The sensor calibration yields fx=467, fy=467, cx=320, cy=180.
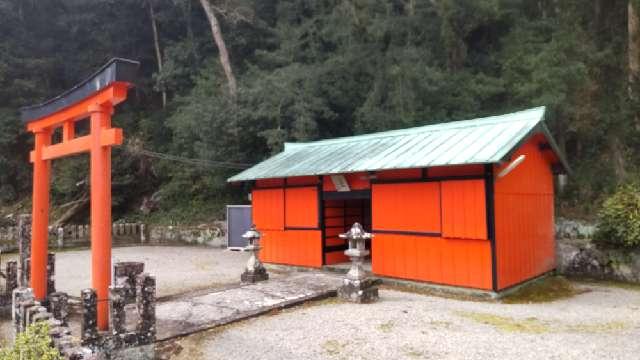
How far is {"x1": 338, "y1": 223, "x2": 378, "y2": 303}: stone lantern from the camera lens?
28.5 ft

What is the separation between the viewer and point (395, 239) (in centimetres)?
1048

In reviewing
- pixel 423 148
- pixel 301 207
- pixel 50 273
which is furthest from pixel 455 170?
pixel 50 273

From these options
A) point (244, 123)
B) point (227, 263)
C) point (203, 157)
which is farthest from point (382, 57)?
point (227, 263)

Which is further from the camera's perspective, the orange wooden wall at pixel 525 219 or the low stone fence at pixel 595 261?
the low stone fence at pixel 595 261

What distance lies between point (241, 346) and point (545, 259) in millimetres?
8459

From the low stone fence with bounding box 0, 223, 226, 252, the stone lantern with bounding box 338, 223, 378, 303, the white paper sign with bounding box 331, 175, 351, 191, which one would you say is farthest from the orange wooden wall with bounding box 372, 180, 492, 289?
the low stone fence with bounding box 0, 223, 226, 252

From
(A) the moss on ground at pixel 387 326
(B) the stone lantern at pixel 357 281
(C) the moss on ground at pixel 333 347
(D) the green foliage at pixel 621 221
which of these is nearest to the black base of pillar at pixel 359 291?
(B) the stone lantern at pixel 357 281

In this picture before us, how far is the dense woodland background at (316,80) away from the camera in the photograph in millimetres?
16734

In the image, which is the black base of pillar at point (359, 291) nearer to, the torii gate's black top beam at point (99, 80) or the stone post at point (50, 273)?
the torii gate's black top beam at point (99, 80)

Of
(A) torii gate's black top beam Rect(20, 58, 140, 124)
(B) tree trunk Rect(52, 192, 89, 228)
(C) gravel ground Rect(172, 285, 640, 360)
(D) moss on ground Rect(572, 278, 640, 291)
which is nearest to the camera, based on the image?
(C) gravel ground Rect(172, 285, 640, 360)

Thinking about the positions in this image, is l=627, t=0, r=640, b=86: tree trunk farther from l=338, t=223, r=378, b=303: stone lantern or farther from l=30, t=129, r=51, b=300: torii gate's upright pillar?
l=30, t=129, r=51, b=300: torii gate's upright pillar

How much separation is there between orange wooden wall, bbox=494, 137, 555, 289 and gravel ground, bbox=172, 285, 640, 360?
1.16 meters

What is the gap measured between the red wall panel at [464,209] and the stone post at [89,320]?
6542 mm

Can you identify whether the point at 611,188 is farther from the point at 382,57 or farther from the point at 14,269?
the point at 14,269
